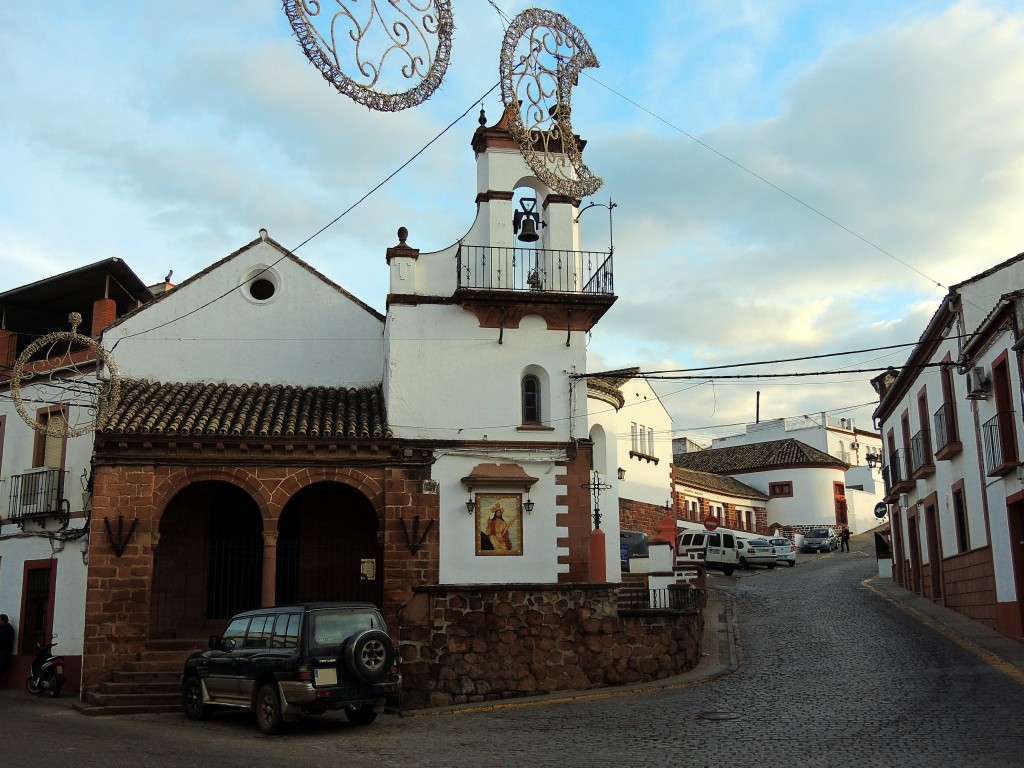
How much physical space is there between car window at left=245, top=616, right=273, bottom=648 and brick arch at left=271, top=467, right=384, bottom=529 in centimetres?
420

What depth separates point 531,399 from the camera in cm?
2044

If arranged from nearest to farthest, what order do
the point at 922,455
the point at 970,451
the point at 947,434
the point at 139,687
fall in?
1. the point at 139,687
2. the point at 970,451
3. the point at 947,434
4. the point at 922,455

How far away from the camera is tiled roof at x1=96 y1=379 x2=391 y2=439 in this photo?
18.7 m

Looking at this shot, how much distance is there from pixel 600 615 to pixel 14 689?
12275 mm

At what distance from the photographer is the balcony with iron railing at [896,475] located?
30.0m

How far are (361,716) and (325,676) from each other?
1.41 m

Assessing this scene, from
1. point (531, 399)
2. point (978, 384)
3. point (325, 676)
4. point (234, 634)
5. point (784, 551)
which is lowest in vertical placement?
point (325, 676)

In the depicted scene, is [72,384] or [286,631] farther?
[72,384]

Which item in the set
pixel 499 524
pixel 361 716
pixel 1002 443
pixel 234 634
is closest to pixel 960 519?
pixel 1002 443

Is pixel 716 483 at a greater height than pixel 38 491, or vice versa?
pixel 716 483

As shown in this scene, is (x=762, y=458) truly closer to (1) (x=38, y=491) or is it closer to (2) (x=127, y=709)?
(1) (x=38, y=491)

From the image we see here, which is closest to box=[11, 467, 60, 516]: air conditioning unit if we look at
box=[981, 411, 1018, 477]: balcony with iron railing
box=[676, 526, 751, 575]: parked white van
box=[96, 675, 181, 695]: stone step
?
box=[96, 675, 181, 695]: stone step

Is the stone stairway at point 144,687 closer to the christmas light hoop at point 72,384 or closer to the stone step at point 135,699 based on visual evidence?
the stone step at point 135,699

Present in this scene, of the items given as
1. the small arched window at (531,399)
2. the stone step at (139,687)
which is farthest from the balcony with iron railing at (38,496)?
the small arched window at (531,399)
